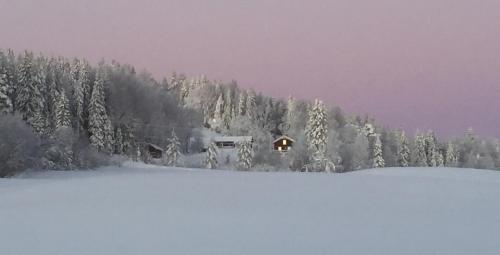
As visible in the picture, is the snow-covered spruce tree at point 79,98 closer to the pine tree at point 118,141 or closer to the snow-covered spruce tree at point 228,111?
the pine tree at point 118,141

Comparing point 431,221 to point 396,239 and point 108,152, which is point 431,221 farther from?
point 108,152

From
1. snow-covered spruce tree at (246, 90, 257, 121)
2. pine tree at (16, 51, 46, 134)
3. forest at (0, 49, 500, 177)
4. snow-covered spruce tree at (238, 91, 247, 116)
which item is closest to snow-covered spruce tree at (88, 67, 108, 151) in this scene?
forest at (0, 49, 500, 177)

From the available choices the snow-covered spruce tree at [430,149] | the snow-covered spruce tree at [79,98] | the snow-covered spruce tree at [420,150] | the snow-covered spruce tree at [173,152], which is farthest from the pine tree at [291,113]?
the snow-covered spruce tree at [79,98]

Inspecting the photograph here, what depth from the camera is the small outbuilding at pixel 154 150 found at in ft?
273

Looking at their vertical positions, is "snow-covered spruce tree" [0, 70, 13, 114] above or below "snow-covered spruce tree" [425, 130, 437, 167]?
above

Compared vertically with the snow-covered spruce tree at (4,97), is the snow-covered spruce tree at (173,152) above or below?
below

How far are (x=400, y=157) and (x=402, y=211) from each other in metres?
77.1

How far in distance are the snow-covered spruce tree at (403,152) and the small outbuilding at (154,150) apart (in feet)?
119

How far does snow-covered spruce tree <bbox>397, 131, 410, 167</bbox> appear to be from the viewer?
85.9 meters

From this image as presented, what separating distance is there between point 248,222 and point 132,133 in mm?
65504

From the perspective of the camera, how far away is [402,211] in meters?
12.4

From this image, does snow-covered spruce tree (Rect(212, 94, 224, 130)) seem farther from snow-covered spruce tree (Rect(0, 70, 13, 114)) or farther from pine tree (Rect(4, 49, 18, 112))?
snow-covered spruce tree (Rect(0, 70, 13, 114))

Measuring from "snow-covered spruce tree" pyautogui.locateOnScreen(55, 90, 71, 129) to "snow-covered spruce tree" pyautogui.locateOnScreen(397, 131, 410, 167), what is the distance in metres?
50.5

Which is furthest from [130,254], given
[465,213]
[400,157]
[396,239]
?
[400,157]
